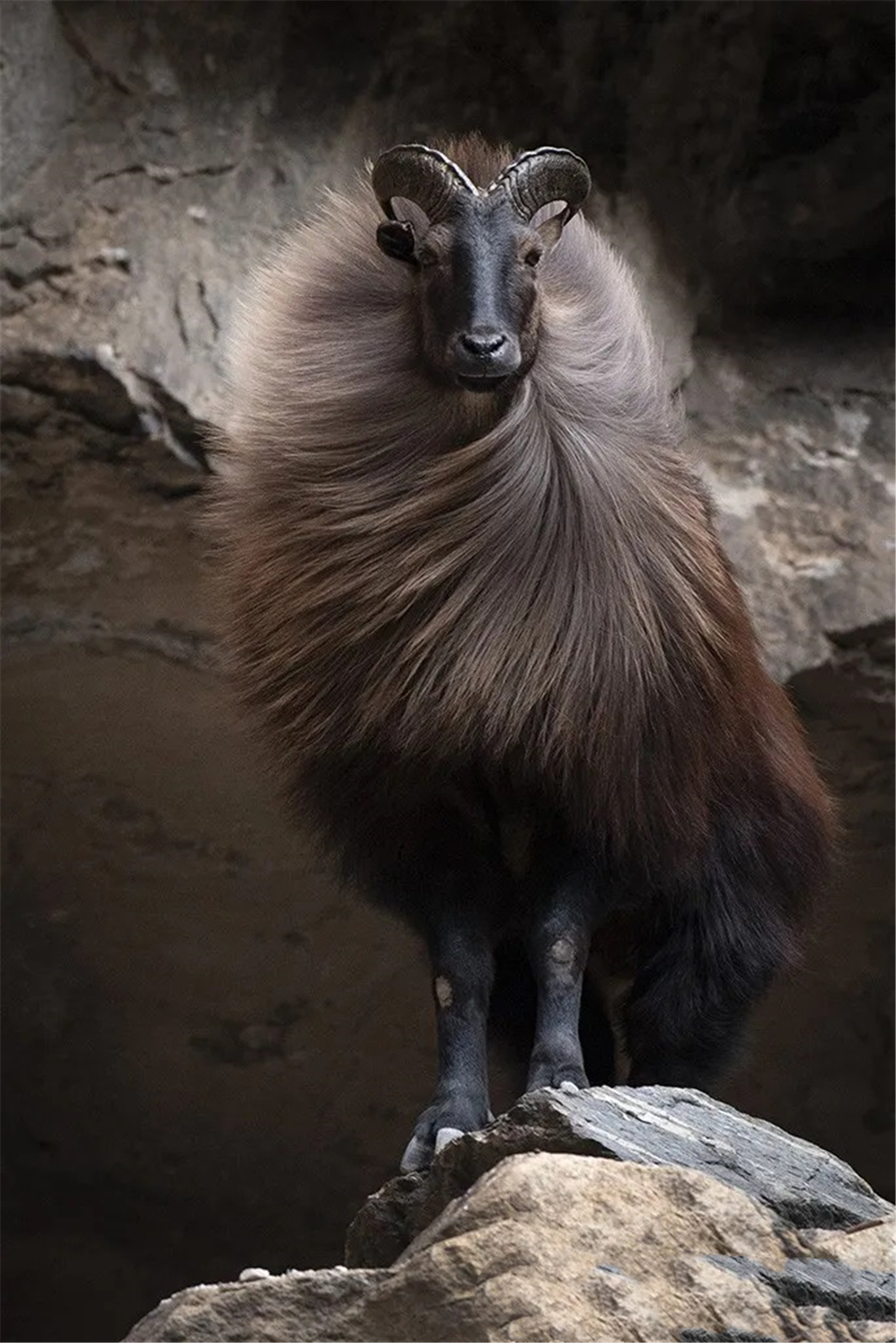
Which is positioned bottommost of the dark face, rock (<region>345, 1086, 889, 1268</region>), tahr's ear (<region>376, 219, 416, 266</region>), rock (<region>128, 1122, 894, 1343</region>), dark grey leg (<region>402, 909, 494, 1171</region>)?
rock (<region>128, 1122, 894, 1343</region>)

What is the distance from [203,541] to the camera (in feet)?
15.9

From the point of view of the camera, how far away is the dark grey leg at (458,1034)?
123 inches

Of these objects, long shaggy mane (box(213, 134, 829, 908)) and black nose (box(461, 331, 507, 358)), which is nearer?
black nose (box(461, 331, 507, 358))

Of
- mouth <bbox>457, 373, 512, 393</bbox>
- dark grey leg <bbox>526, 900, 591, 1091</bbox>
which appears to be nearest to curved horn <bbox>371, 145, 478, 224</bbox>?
mouth <bbox>457, 373, 512, 393</bbox>

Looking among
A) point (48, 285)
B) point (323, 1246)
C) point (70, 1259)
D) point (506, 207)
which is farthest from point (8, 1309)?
point (506, 207)

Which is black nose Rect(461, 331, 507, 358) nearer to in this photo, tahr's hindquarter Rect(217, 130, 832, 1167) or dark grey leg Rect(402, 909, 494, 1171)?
tahr's hindquarter Rect(217, 130, 832, 1167)

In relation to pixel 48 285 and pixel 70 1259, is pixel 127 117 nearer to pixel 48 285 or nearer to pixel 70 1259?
pixel 48 285

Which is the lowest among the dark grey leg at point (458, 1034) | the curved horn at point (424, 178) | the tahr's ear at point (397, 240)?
the dark grey leg at point (458, 1034)

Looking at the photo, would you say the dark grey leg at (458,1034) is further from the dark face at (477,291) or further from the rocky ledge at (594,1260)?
the dark face at (477,291)

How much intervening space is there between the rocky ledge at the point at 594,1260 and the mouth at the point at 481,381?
106 centimetres

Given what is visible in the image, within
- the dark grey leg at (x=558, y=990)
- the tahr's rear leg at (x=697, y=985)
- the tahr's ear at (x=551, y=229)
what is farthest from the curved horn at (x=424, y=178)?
the tahr's rear leg at (x=697, y=985)

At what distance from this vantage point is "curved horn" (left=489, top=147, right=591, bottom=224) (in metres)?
3.34

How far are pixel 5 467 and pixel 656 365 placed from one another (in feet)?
5.69

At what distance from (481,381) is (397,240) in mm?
361
